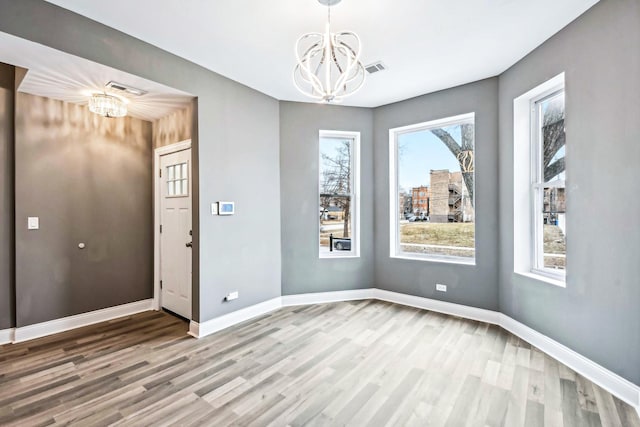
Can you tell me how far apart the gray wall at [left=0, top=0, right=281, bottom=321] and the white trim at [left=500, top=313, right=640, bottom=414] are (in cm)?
289

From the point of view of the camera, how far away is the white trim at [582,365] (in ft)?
6.72

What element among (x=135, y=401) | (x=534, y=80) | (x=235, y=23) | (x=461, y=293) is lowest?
(x=135, y=401)

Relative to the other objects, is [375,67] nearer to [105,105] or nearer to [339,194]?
[339,194]

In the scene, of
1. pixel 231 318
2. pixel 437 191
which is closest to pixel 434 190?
pixel 437 191

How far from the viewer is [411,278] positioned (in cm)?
408

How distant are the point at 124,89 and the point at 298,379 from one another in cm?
319

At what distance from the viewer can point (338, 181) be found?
14.4ft

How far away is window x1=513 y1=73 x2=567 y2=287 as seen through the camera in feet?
Result: 9.16

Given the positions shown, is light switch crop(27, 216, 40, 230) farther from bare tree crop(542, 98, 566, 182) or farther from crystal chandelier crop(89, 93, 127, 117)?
bare tree crop(542, 98, 566, 182)

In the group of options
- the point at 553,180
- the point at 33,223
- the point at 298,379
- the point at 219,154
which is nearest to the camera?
the point at 298,379

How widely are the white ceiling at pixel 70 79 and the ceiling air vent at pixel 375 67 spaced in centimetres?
193

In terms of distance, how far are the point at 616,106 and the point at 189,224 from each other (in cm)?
412

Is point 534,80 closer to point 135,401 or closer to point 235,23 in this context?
point 235,23

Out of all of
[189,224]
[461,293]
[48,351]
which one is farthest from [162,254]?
[461,293]
